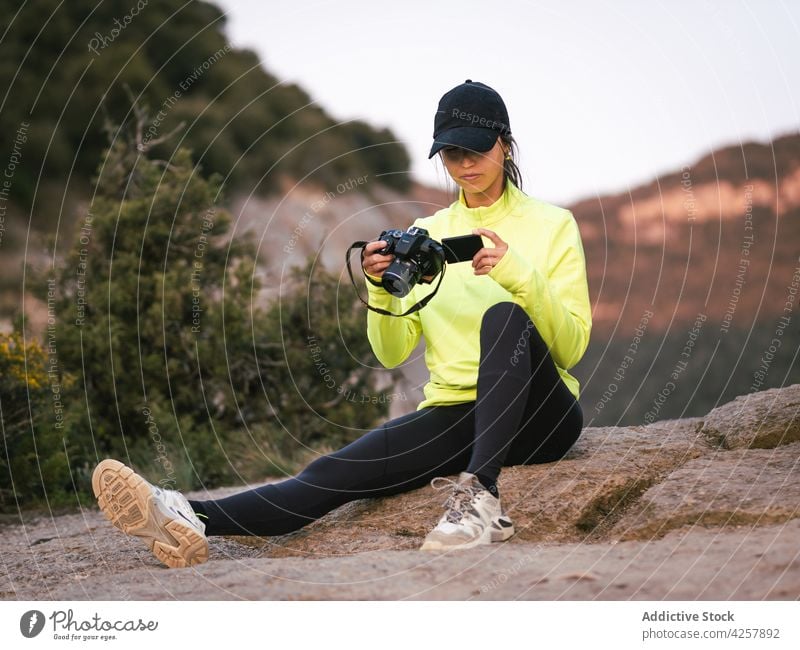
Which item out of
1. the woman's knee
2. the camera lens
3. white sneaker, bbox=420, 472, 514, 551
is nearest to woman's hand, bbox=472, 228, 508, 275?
the woman's knee

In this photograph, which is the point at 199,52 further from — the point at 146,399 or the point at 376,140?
the point at 146,399

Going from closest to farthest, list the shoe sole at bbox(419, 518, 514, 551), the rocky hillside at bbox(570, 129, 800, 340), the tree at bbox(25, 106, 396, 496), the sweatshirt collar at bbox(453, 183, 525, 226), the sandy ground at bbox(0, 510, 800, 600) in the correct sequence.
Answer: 1. the sandy ground at bbox(0, 510, 800, 600)
2. the shoe sole at bbox(419, 518, 514, 551)
3. the sweatshirt collar at bbox(453, 183, 525, 226)
4. the tree at bbox(25, 106, 396, 496)
5. the rocky hillside at bbox(570, 129, 800, 340)

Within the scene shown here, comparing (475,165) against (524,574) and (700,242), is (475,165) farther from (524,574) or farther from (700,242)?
(700,242)

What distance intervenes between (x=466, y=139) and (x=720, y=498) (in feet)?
5.37

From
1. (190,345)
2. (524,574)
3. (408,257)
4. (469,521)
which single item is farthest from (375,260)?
(190,345)

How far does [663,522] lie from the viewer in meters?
3.56

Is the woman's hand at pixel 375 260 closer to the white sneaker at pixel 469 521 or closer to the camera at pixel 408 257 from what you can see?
the camera at pixel 408 257

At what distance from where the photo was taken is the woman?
3.56 meters

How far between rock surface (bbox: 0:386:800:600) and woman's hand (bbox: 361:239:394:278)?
37.8 inches

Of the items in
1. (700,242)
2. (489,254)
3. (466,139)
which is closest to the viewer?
(489,254)

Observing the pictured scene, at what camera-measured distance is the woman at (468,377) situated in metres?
3.56

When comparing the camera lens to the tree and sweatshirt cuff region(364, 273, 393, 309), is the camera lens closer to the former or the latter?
sweatshirt cuff region(364, 273, 393, 309)

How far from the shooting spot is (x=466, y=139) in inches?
154
